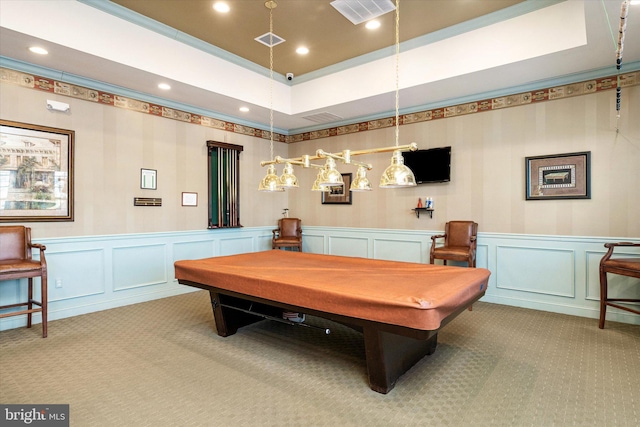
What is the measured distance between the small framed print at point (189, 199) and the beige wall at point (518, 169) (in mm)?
2524

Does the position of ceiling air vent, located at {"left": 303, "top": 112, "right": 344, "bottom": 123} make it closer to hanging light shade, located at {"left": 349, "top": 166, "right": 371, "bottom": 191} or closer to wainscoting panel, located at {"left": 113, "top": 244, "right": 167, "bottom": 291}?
hanging light shade, located at {"left": 349, "top": 166, "right": 371, "bottom": 191}

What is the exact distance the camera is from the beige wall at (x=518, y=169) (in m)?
3.92

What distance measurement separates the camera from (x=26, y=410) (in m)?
2.21

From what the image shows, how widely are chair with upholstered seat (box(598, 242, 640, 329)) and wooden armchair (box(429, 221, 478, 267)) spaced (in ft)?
4.24

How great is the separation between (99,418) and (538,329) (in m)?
3.95

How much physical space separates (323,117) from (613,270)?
4323 mm

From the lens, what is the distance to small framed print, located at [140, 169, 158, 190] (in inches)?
191

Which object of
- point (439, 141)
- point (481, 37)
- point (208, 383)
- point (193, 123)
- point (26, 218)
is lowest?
point (208, 383)

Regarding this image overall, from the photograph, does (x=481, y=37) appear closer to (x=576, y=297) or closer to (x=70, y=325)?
(x=576, y=297)

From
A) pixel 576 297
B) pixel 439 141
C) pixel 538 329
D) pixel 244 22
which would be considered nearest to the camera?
pixel 538 329

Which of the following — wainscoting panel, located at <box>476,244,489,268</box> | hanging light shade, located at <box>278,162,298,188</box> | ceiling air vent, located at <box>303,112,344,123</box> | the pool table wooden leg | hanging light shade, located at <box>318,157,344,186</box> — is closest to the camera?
the pool table wooden leg

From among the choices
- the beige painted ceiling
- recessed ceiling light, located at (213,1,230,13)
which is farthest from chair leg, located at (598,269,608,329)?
recessed ceiling light, located at (213,1,230,13)

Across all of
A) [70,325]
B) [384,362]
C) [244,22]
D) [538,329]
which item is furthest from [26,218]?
[538,329]

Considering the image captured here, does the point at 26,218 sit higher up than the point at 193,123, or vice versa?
the point at 193,123
